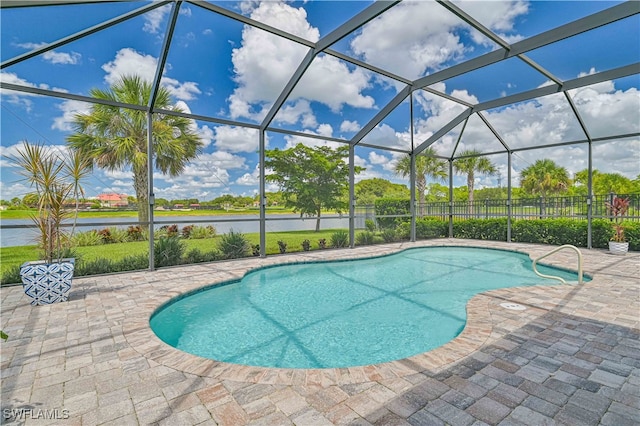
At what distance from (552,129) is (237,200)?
32.4 feet

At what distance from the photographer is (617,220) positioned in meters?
8.99

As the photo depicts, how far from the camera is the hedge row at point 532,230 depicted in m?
9.16

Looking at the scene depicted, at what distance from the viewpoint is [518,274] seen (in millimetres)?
7086

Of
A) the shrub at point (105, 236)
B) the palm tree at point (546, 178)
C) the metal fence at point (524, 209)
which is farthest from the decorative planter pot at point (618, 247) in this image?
the palm tree at point (546, 178)

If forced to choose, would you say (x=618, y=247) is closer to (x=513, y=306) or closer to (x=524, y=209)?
(x=524, y=209)

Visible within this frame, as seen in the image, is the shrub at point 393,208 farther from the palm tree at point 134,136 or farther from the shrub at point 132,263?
the shrub at point 132,263

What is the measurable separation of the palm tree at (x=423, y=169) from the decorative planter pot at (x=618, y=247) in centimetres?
615

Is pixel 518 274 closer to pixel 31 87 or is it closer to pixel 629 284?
pixel 629 284

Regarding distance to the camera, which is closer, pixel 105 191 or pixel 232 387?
pixel 232 387

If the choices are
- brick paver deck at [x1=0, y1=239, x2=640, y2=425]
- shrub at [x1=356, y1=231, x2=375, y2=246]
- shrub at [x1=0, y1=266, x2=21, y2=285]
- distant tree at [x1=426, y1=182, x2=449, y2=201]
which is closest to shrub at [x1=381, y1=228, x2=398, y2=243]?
shrub at [x1=356, y1=231, x2=375, y2=246]

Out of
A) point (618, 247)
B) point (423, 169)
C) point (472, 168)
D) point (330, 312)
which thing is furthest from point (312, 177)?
point (618, 247)

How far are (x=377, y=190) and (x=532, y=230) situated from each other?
5.99 m

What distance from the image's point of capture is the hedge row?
361 inches

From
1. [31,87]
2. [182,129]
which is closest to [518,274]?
[182,129]
